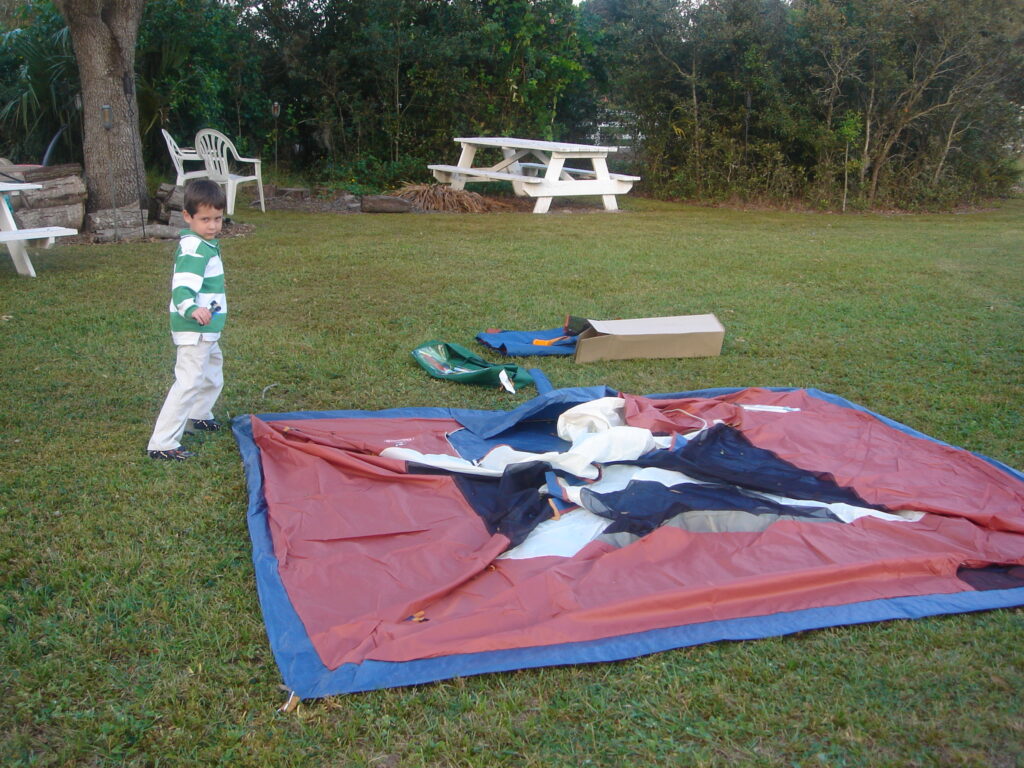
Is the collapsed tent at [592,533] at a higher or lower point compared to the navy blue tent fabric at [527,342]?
lower

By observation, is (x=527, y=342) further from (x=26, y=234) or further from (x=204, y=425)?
(x=26, y=234)

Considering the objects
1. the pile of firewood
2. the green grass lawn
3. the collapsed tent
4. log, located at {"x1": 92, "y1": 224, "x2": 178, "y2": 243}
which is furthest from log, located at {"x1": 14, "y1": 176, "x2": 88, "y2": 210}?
the collapsed tent

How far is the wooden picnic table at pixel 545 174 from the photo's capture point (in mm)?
11141

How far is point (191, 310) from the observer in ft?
10.8

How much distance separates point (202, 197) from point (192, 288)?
0.36 metres

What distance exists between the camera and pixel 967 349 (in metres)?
5.26

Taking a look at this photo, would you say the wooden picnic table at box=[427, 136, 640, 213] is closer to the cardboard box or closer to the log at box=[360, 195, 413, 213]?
the log at box=[360, 195, 413, 213]

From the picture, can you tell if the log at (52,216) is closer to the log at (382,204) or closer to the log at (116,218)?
the log at (116,218)

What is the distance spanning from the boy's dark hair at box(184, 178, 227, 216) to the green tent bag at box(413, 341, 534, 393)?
5.12 feet

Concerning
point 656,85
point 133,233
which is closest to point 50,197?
point 133,233

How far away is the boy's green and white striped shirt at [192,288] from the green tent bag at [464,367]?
1.41 m

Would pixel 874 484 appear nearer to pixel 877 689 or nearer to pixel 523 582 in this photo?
pixel 877 689

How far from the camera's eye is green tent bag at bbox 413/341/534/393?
440cm

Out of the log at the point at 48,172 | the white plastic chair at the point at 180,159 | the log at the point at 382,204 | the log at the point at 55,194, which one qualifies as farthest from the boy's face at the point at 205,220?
the log at the point at 382,204
